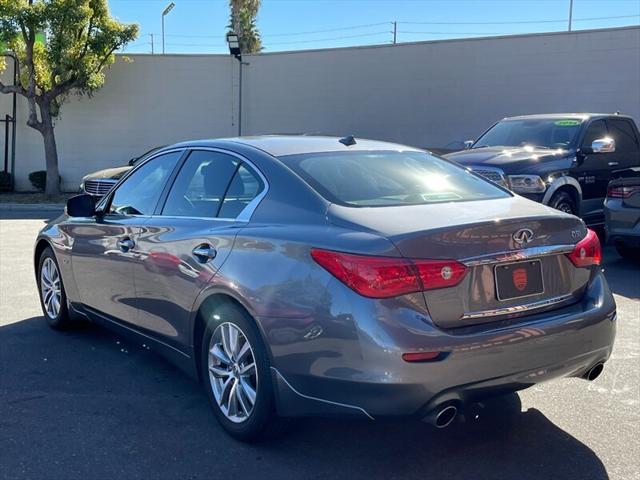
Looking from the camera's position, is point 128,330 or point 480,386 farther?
point 128,330

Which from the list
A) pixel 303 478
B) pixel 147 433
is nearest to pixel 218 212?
pixel 147 433

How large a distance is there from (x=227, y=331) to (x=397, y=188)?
49.4 inches

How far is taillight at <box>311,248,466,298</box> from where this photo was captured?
3.05 meters

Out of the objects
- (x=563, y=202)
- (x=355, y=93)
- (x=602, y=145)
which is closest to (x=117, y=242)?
(x=563, y=202)

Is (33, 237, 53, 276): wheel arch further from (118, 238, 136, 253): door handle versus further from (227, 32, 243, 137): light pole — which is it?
(227, 32, 243, 137): light pole

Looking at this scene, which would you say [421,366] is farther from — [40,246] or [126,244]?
[40,246]

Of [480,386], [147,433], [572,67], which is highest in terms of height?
[572,67]

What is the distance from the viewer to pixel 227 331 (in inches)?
148

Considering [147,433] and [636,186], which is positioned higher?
[636,186]

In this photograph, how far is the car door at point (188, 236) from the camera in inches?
153

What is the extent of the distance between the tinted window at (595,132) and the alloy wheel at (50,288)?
7.31 metres

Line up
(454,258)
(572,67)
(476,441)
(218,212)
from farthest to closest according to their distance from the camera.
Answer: (572,67) → (218,212) → (476,441) → (454,258)

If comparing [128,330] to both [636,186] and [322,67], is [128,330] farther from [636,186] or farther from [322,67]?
[322,67]

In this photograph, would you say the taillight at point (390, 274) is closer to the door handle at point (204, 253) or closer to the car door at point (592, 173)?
the door handle at point (204, 253)
